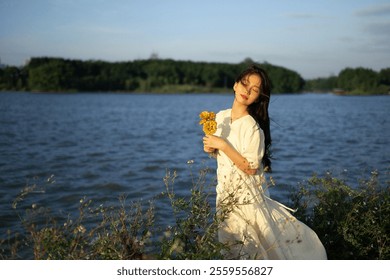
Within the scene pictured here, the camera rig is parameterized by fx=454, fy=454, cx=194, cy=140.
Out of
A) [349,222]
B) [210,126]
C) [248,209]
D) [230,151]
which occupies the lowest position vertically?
[349,222]

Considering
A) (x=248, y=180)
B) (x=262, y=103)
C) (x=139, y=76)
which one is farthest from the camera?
(x=139, y=76)

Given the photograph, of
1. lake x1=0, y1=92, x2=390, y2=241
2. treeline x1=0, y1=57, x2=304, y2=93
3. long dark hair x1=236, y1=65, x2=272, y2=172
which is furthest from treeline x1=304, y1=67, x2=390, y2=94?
long dark hair x1=236, y1=65, x2=272, y2=172

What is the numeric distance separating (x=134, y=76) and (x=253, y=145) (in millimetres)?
131760

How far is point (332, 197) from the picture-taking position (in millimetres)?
5797

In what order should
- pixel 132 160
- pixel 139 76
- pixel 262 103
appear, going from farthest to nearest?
1. pixel 139 76
2. pixel 132 160
3. pixel 262 103

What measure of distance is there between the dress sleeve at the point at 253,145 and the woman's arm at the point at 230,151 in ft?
0.18

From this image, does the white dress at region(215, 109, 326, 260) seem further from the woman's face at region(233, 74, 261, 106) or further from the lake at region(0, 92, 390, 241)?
the lake at region(0, 92, 390, 241)

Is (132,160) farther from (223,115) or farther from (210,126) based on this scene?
(210,126)

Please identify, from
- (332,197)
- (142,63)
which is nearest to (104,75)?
(142,63)

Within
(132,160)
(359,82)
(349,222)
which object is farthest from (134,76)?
(349,222)

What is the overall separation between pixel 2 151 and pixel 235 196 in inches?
610

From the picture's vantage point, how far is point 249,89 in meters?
4.27

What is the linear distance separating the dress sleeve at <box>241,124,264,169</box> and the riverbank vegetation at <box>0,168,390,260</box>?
0.42 metres

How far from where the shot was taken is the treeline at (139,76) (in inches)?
4065
